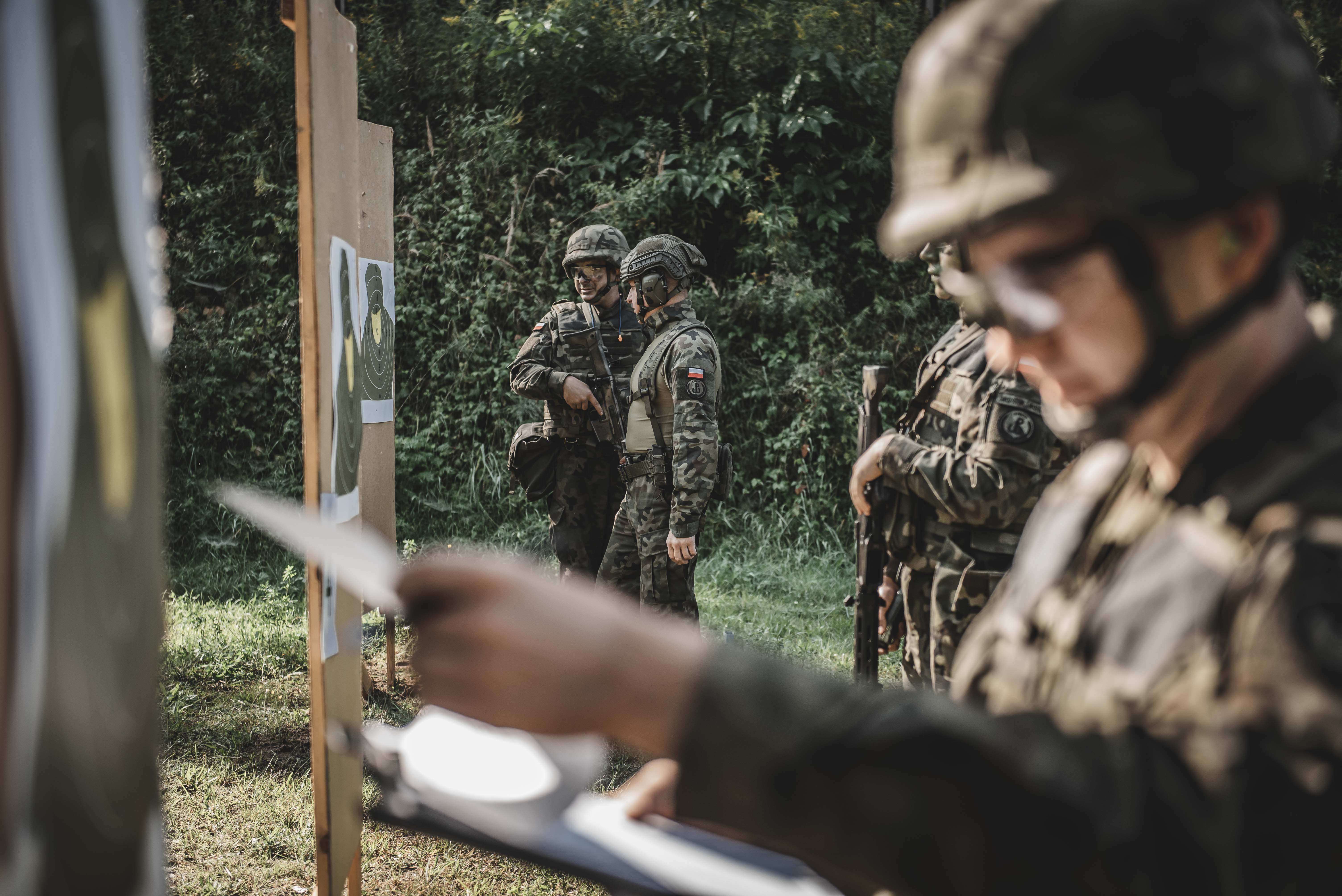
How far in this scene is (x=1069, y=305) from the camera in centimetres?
58

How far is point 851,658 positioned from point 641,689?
4402 mm

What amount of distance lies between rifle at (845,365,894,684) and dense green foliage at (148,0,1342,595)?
3.88m

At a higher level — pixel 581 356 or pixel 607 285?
pixel 607 285

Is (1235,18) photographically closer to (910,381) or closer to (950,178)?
(950,178)

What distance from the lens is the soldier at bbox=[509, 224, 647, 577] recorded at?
4426mm

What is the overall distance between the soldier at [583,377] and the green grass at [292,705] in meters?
1.02

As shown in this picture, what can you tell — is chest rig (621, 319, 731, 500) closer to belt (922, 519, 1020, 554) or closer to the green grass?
the green grass

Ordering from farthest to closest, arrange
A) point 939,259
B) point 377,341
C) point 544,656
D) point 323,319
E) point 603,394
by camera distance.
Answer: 1. point 603,394
2. point 377,341
3. point 939,259
4. point 323,319
5. point 544,656

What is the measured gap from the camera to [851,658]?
4.72 meters

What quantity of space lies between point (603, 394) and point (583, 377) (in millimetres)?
146

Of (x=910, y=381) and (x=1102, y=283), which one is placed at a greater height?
(x=1102, y=283)

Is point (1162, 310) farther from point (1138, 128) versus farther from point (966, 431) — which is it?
point (966, 431)

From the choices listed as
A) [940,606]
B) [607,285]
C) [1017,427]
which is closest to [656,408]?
[607,285]

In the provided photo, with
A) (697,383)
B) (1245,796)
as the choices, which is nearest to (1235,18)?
(1245,796)
